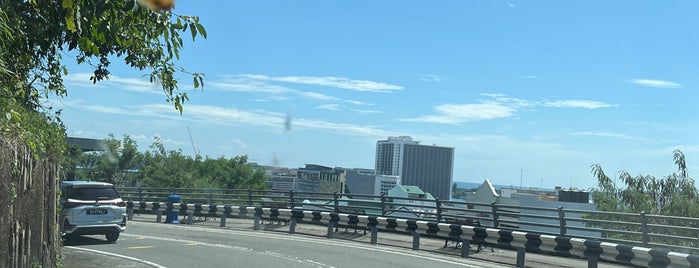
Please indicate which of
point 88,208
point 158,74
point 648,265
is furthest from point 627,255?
point 88,208

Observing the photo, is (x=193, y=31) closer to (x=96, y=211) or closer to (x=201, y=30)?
(x=201, y=30)

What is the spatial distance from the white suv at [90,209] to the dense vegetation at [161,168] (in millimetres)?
27008

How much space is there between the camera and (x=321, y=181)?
38.6 m

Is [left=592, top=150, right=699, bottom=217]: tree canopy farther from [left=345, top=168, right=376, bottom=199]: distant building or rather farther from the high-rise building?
the high-rise building

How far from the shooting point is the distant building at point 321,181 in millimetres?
37266

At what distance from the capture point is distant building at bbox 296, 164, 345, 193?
122 feet

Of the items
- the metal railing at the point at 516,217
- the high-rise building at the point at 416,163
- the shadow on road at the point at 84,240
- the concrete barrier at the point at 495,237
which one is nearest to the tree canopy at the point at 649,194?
the metal railing at the point at 516,217

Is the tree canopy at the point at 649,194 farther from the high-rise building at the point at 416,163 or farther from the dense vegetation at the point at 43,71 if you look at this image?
the high-rise building at the point at 416,163

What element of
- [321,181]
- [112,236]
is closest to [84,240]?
[112,236]

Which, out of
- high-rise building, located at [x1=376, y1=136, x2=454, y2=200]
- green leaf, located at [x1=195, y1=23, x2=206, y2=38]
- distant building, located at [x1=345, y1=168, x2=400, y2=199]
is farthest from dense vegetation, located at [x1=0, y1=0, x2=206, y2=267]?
high-rise building, located at [x1=376, y1=136, x2=454, y2=200]

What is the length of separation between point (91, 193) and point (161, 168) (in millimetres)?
28066

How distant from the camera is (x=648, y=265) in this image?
13344mm

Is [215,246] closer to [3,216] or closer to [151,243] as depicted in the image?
[151,243]

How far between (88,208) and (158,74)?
1004 cm
